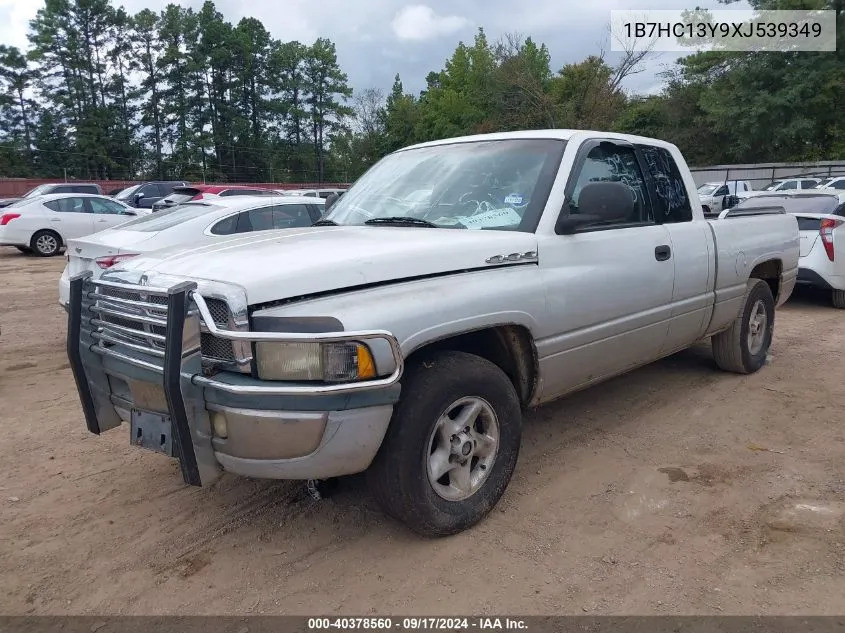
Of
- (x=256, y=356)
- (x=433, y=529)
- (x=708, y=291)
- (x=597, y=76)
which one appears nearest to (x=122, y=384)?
(x=256, y=356)

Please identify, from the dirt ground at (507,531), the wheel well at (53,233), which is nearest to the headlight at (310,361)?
the dirt ground at (507,531)

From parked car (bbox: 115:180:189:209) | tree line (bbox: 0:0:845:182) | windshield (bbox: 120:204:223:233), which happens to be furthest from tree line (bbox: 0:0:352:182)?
windshield (bbox: 120:204:223:233)

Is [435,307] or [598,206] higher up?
[598,206]

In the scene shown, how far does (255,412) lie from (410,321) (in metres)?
0.72

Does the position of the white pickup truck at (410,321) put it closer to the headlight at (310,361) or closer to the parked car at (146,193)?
the headlight at (310,361)

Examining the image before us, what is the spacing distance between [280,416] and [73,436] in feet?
9.03

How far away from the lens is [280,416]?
2514 millimetres

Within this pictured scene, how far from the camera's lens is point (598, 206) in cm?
345

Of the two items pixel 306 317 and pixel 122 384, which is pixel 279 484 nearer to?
pixel 122 384

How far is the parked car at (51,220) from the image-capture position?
1623 centimetres

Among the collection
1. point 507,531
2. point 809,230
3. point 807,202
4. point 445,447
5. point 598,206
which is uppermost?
point 598,206

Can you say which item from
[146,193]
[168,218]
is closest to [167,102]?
[146,193]

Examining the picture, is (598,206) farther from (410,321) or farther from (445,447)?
(445,447)

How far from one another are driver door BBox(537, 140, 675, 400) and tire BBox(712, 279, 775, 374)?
142 cm
